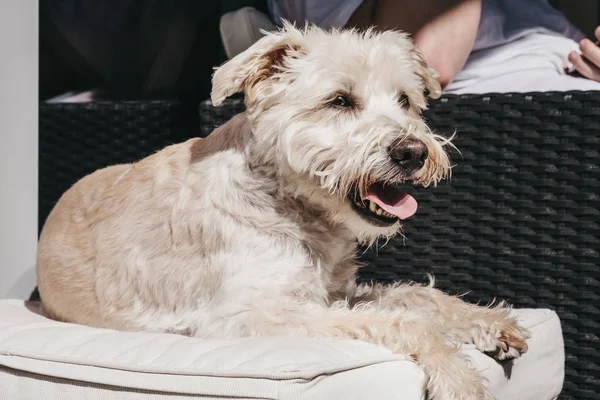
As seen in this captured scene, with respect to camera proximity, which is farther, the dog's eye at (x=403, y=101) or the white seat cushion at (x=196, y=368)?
the dog's eye at (x=403, y=101)

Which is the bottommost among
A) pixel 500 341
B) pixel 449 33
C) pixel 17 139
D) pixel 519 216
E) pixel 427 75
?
pixel 500 341

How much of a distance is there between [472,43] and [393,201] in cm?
94

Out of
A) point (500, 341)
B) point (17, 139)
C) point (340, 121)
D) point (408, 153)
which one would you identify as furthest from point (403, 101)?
point (17, 139)

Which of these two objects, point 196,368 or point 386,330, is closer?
point 196,368

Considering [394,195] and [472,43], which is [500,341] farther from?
[472,43]

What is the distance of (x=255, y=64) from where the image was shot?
2225mm

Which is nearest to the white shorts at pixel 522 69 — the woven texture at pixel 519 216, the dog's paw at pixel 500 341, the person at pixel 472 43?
the person at pixel 472 43

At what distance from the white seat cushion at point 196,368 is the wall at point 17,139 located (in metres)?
0.96

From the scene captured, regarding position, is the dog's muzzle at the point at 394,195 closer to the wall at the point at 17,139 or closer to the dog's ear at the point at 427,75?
the dog's ear at the point at 427,75

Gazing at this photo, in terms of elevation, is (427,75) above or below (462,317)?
above

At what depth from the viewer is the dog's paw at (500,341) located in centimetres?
205

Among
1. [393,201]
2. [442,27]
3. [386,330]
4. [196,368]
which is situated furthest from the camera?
[442,27]

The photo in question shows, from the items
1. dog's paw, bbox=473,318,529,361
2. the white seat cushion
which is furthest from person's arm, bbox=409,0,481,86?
the white seat cushion

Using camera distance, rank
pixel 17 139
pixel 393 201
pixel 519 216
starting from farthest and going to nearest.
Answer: pixel 17 139 < pixel 519 216 < pixel 393 201
